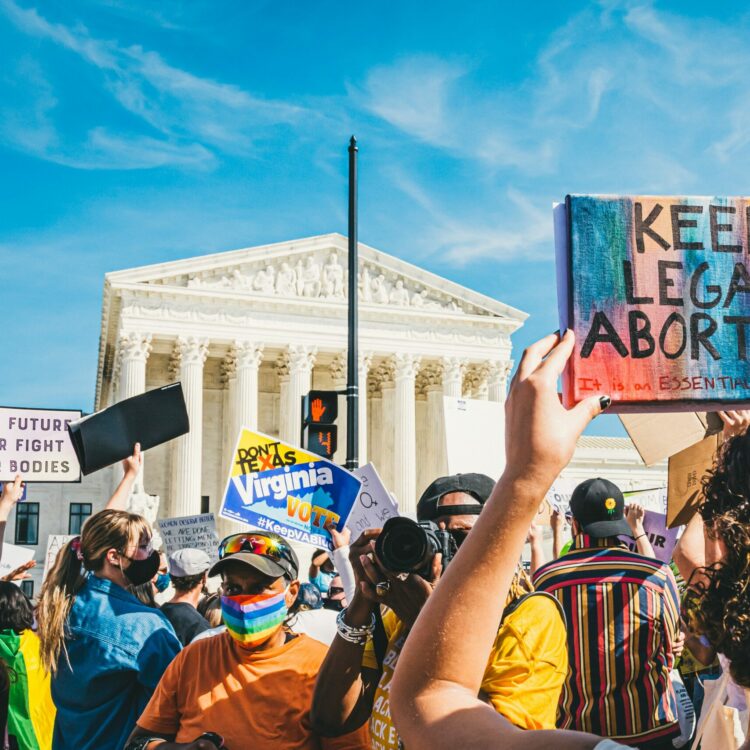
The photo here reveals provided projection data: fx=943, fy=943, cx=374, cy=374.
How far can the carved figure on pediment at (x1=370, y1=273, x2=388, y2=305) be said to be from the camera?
1994 inches

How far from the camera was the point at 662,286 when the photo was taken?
2217 millimetres

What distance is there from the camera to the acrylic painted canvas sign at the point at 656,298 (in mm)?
2150

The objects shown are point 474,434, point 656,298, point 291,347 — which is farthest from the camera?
point 291,347

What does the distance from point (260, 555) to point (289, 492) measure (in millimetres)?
3868

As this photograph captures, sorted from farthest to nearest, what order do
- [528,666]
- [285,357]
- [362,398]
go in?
[362,398], [285,357], [528,666]

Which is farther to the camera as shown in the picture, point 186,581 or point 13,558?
point 13,558

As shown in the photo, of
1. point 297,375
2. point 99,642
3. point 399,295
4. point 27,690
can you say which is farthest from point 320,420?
point 399,295

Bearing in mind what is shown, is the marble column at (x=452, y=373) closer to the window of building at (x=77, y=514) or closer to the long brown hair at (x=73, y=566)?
the window of building at (x=77, y=514)

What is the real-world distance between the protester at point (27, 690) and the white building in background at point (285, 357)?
3981 cm

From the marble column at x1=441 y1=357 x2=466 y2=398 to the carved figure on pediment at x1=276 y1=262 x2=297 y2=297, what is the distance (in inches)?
355

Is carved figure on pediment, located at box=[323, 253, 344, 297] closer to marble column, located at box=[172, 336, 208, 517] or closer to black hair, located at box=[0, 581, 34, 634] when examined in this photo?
marble column, located at box=[172, 336, 208, 517]

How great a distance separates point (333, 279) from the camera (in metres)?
50.0

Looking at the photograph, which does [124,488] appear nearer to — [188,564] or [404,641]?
[188,564]

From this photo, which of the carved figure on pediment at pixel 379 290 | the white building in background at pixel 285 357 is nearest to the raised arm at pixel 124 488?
the white building in background at pixel 285 357
